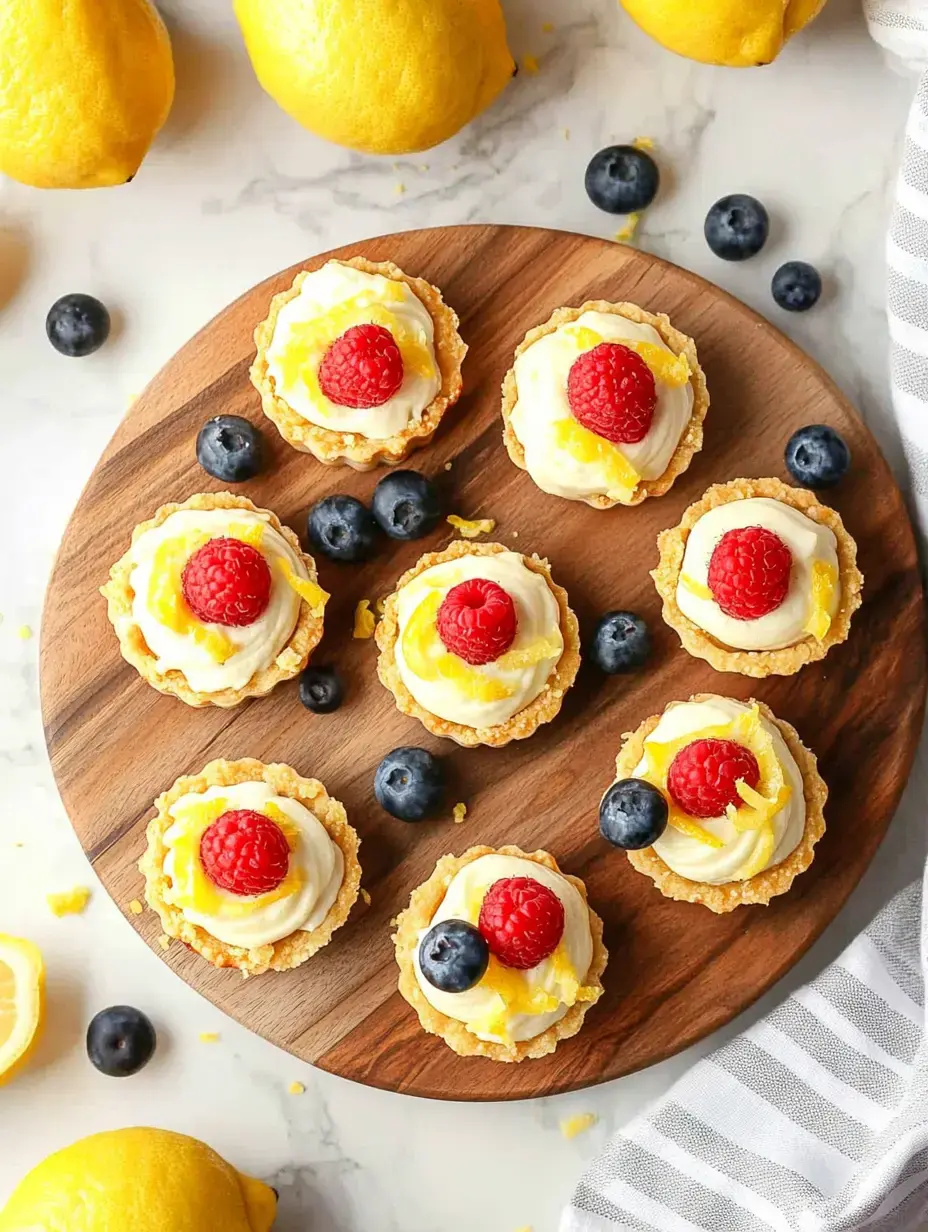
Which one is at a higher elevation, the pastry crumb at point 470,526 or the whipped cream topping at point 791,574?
the whipped cream topping at point 791,574

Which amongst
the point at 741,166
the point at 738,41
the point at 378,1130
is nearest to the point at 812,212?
the point at 741,166

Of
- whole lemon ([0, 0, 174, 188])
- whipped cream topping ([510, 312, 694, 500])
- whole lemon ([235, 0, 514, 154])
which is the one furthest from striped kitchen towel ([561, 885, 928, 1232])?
whole lemon ([0, 0, 174, 188])

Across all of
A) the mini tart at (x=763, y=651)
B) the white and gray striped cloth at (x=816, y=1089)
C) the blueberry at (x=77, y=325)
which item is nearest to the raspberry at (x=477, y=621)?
the mini tart at (x=763, y=651)

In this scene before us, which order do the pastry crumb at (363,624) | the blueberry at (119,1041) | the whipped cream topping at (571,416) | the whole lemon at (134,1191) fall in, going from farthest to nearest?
the blueberry at (119,1041), the pastry crumb at (363,624), the whipped cream topping at (571,416), the whole lemon at (134,1191)

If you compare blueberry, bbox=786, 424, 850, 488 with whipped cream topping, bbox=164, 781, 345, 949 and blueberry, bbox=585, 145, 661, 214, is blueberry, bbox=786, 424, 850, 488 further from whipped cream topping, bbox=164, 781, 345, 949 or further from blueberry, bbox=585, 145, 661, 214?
whipped cream topping, bbox=164, 781, 345, 949

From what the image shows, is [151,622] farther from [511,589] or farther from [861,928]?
[861,928]

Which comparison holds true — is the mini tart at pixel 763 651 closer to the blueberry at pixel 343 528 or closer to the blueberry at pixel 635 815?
the blueberry at pixel 635 815

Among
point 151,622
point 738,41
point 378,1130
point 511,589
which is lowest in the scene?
point 378,1130
